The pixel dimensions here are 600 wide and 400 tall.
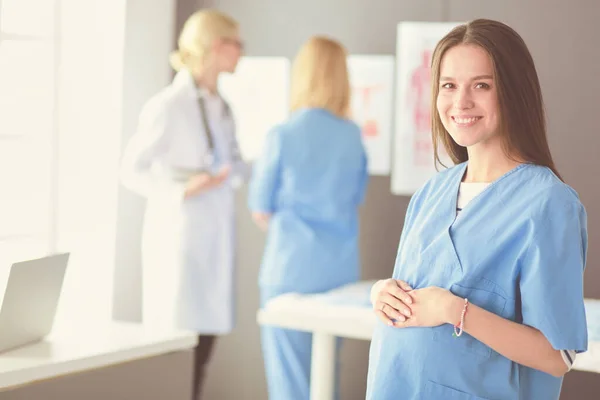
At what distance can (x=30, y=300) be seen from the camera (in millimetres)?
2203

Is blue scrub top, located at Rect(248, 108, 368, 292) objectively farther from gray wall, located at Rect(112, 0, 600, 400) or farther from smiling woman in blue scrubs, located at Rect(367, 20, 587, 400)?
smiling woman in blue scrubs, located at Rect(367, 20, 587, 400)

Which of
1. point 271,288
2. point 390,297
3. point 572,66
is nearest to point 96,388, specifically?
point 390,297

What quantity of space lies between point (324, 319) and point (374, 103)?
4.91 ft

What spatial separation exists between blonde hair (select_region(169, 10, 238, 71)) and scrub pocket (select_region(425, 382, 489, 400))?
269 cm

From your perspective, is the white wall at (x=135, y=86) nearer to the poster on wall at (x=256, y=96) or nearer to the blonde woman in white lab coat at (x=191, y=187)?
the poster on wall at (x=256, y=96)

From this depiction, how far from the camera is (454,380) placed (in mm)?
1688

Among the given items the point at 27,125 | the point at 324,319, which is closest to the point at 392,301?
the point at 324,319

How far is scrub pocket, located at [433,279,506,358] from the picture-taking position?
5.47 ft

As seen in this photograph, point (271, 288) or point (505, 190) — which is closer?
point (505, 190)

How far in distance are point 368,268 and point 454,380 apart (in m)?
2.84

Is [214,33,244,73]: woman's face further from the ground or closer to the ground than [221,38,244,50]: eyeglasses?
closer to the ground

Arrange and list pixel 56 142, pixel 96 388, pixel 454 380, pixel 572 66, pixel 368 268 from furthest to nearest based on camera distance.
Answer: pixel 56 142
pixel 368 268
pixel 572 66
pixel 96 388
pixel 454 380

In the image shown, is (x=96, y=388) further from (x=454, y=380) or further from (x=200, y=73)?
(x=200, y=73)

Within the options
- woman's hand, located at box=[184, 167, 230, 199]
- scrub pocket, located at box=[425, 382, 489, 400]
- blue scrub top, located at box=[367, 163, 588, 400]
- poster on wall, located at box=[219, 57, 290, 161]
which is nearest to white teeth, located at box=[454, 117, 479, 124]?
blue scrub top, located at box=[367, 163, 588, 400]
